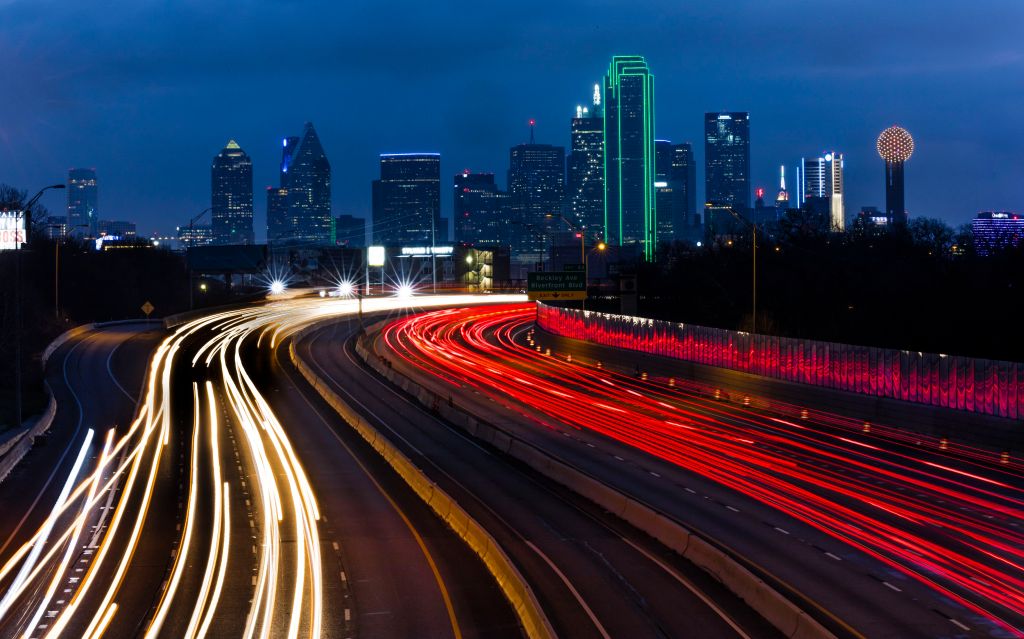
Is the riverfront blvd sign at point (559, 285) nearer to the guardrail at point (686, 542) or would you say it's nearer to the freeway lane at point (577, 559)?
the guardrail at point (686, 542)

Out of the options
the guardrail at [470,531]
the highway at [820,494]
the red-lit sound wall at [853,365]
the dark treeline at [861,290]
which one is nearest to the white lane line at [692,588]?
the highway at [820,494]

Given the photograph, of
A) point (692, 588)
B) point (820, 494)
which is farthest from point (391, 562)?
point (820, 494)

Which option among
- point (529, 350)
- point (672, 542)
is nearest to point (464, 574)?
point (672, 542)

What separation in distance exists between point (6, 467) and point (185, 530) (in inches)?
468

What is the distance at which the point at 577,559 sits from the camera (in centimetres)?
2266

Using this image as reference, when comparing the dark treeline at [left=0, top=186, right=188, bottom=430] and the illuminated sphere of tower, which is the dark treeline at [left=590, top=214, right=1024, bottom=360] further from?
the dark treeline at [left=0, top=186, right=188, bottom=430]

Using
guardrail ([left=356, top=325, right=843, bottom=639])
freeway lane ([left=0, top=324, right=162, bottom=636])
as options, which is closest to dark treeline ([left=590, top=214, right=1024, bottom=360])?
guardrail ([left=356, top=325, right=843, bottom=639])

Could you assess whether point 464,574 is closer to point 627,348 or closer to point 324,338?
point 627,348

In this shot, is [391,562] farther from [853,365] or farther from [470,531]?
[853,365]

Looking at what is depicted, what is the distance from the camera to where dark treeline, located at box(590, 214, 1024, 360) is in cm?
5941

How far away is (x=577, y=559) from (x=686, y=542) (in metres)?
2.15

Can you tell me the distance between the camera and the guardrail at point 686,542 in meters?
17.3

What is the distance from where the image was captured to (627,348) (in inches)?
2335

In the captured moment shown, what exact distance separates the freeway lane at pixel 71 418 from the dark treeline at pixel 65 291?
5.33ft
